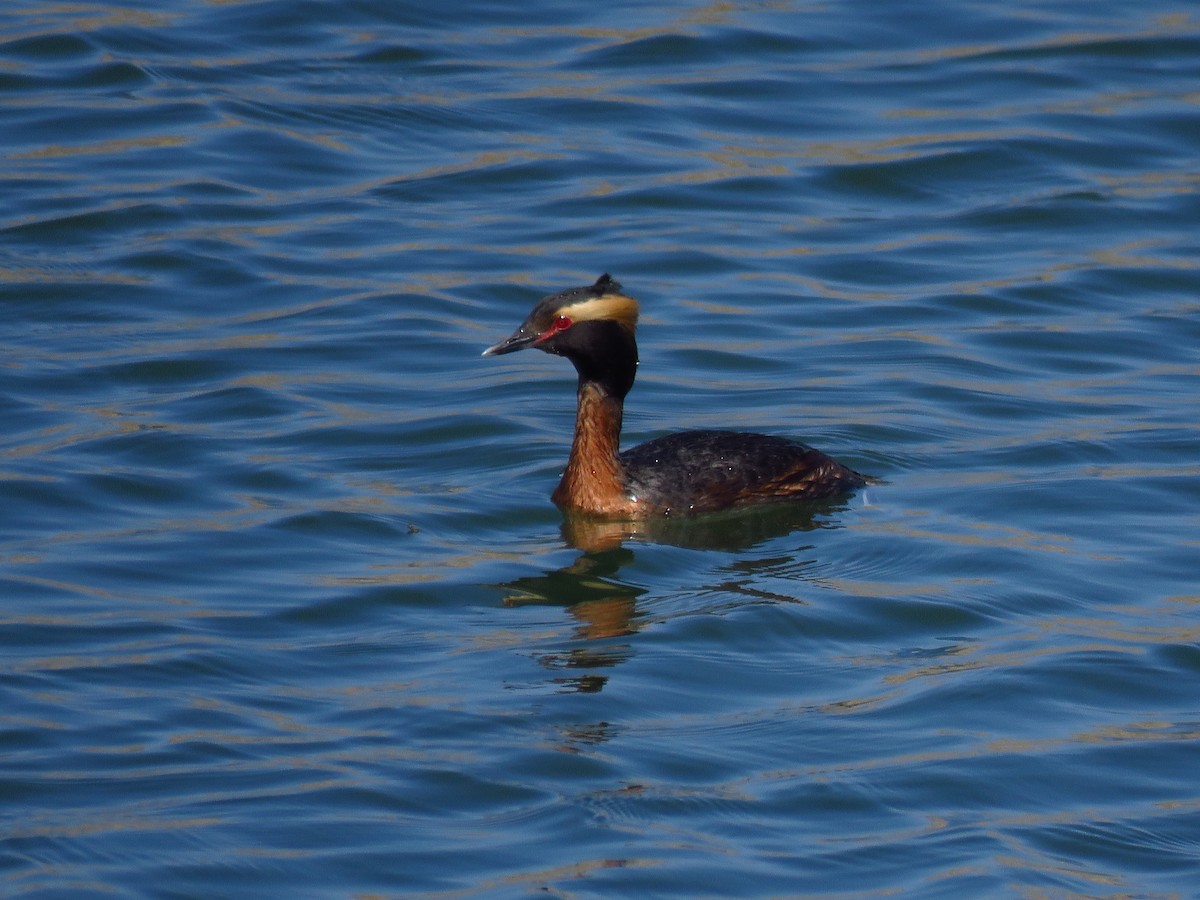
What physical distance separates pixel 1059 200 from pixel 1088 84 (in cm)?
321

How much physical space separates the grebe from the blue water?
19 centimetres

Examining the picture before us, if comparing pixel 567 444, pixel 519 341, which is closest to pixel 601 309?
pixel 519 341

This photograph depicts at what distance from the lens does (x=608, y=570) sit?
32.9 feet

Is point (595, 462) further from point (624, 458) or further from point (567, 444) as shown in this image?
point (567, 444)

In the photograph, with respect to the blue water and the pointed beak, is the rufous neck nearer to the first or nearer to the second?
the blue water

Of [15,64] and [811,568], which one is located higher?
[15,64]

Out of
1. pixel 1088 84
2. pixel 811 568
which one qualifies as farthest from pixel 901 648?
pixel 1088 84

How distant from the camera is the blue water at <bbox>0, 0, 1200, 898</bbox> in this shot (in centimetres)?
727

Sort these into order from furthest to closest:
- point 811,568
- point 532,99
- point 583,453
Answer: point 532,99 → point 583,453 → point 811,568

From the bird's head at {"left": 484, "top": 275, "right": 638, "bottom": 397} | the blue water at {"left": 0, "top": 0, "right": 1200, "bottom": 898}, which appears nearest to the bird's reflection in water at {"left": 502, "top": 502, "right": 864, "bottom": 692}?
the blue water at {"left": 0, "top": 0, "right": 1200, "bottom": 898}

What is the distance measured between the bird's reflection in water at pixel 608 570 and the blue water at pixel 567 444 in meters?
0.03

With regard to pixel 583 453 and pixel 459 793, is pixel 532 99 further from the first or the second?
pixel 459 793

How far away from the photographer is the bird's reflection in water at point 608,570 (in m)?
8.70

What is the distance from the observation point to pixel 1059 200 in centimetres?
1661
